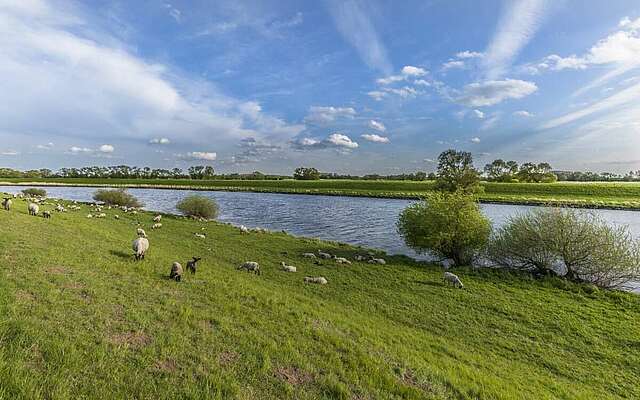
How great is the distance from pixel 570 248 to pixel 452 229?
7989 millimetres

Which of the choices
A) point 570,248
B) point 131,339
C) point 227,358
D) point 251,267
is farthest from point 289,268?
point 570,248

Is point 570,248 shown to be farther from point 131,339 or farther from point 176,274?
point 131,339

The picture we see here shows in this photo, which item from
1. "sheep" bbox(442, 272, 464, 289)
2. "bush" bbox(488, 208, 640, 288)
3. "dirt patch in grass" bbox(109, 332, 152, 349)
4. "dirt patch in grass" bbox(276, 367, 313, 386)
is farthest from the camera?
"bush" bbox(488, 208, 640, 288)

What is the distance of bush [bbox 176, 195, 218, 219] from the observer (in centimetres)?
4881

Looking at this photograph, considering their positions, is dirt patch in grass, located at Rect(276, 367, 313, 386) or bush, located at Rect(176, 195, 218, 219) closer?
dirt patch in grass, located at Rect(276, 367, 313, 386)

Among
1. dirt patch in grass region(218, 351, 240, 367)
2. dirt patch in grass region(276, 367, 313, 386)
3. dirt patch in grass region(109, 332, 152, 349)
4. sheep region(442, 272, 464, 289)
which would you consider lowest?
sheep region(442, 272, 464, 289)

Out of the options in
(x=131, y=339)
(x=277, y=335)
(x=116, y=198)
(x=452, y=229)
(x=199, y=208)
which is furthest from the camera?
(x=116, y=198)

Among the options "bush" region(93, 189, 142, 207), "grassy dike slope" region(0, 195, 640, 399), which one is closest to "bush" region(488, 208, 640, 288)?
"grassy dike slope" region(0, 195, 640, 399)

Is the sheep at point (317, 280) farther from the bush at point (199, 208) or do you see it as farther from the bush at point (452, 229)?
the bush at point (199, 208)

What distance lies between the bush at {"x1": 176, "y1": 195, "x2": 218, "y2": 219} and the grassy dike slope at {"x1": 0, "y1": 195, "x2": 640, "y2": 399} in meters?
29.2

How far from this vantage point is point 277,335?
8.77 meters

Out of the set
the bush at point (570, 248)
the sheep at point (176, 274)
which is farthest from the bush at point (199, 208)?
the bush at point (570, 248)

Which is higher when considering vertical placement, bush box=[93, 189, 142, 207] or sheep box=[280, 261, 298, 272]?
bush box=[93, 189, 142, 207]

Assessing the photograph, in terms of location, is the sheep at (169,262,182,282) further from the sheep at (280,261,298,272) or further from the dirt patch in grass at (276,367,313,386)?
the sheep at (280,261,298,272)
